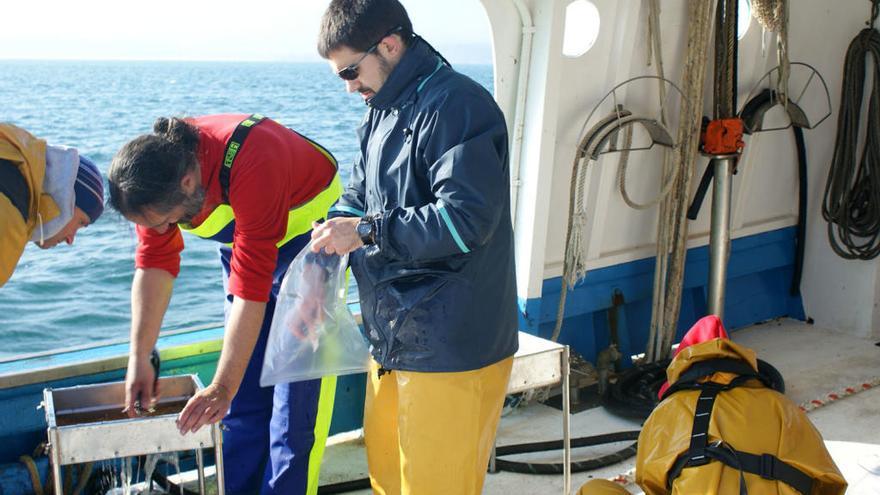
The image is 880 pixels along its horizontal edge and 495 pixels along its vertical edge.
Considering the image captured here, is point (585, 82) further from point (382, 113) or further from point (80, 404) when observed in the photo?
point (80, 404)

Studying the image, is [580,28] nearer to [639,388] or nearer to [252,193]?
[639,388]

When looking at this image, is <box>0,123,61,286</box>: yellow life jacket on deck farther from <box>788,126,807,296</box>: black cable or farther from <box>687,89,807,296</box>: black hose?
<box>788,126,807,296</box>: black cable

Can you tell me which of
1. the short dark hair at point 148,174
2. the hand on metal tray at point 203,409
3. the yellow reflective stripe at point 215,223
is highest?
the short dark hair at point 148,174

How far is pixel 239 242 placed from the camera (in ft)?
9.03

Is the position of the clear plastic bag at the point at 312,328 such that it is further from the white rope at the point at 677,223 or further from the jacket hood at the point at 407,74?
the white rope at the point at 677,223

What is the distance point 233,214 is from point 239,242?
0.34 metres

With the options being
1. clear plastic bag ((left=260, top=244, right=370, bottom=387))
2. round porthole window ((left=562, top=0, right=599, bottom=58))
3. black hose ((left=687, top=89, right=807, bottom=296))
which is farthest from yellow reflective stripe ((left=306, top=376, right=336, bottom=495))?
black hose ((left=687, top=89, right=807, bottom=296))

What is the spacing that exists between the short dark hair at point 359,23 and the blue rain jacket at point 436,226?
0.30 feet

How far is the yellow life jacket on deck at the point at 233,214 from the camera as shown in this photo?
2.86 metres

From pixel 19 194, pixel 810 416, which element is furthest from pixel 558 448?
pixel 19 194

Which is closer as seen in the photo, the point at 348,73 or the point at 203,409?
the point at 348,73

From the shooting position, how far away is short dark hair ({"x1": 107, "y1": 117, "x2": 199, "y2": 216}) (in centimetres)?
257

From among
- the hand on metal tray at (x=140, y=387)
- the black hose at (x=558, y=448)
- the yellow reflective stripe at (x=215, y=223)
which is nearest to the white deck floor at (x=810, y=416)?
the black hose at (x=558, y=448)

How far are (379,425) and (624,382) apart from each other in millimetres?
2344
